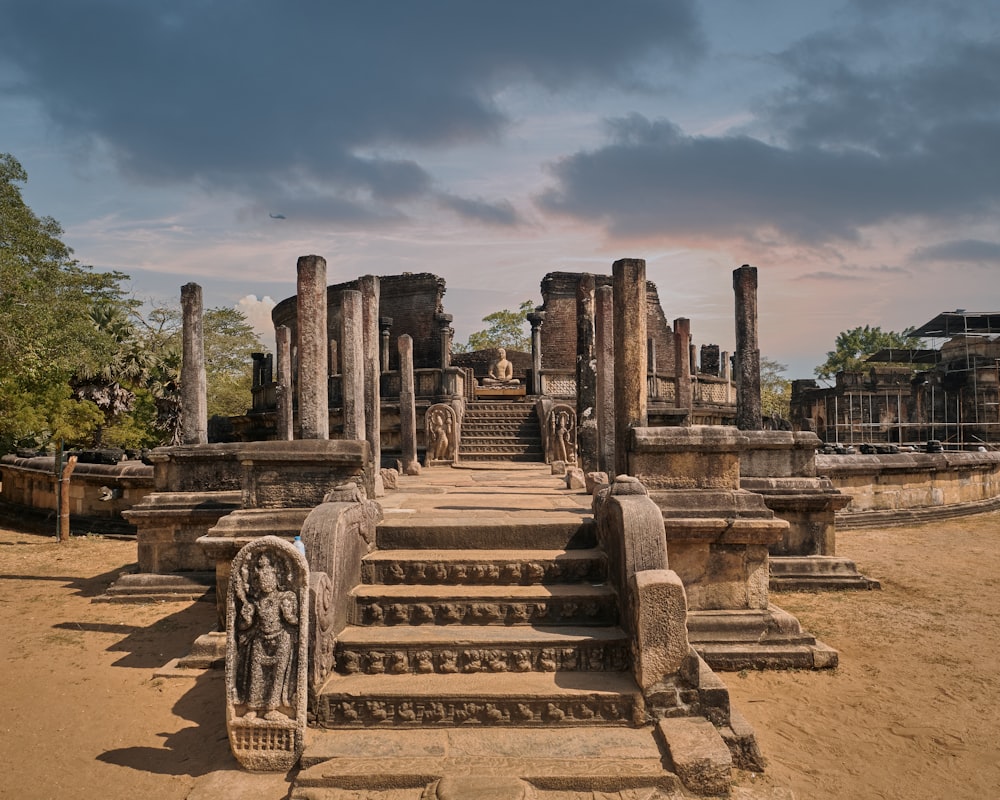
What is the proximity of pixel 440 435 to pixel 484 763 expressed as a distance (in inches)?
461

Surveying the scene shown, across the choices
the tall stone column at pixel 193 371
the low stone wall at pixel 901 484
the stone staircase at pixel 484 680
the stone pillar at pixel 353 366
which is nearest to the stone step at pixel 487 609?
the stone staircase at pixel 484 680

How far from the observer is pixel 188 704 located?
4648 millimetres

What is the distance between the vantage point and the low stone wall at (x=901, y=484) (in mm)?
12438

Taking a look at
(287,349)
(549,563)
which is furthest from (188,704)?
(287,349)

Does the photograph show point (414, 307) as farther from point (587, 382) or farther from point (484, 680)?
point (484, 680)

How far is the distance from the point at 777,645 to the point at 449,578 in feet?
8.56

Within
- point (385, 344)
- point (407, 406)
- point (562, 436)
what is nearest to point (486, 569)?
point (407, 406)

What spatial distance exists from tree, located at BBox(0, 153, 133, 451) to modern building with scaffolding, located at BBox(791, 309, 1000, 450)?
24.4m

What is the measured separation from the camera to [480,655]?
4.18 m

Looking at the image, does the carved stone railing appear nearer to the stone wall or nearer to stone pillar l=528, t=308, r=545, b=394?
the stone wall

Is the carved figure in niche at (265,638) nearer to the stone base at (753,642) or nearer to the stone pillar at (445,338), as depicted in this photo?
the stone base at (753,642)

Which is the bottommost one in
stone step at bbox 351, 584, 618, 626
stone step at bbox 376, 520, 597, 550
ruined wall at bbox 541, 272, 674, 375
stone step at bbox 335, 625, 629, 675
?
stone step at bbox 335, 625, 629, 675

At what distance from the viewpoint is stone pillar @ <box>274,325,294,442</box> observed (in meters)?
13.7

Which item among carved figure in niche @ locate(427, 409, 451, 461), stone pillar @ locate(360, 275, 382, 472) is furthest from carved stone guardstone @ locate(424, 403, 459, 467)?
stone pillar @ locate(360, 275, 382, 472)
